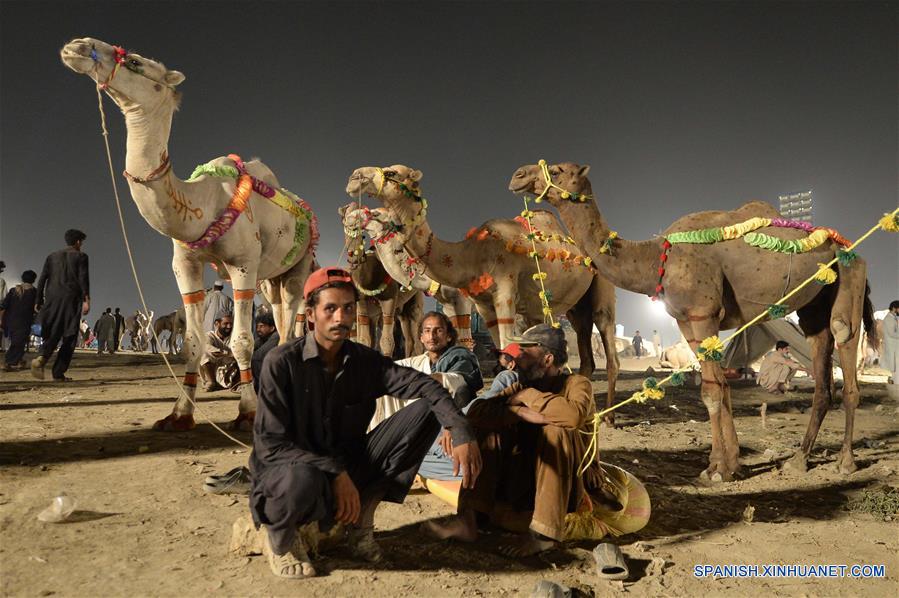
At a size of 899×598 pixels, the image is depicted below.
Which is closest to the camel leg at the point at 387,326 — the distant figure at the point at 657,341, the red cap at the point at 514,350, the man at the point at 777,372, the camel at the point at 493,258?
the camel at the point at 493,258

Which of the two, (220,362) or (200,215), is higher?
(200,215)

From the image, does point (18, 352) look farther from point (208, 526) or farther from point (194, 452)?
point (208, 526)

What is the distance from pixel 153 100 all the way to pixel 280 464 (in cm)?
351

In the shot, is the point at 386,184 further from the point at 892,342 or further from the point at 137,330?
the point at 137,330

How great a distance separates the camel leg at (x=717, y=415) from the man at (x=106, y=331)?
2018 centimetres

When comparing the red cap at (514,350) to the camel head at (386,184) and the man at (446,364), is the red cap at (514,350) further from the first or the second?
the camel head at (386,184)

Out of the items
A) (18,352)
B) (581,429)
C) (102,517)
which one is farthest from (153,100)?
(18,352)

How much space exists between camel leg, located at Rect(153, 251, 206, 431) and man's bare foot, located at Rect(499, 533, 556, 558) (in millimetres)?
3655

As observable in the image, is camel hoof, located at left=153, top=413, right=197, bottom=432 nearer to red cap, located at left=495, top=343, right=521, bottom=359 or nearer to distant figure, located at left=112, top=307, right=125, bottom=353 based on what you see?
red cap, located at left=495, top=343, right=521, bottom=359

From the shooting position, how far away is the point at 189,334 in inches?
218

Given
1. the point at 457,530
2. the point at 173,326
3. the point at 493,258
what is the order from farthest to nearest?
1. the point at 173,326
2. the point at 493,258
3. the point at 457,530

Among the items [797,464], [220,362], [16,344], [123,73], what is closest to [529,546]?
[797,464]

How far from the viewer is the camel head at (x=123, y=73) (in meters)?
4.21

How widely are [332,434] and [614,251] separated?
11.5 feet
